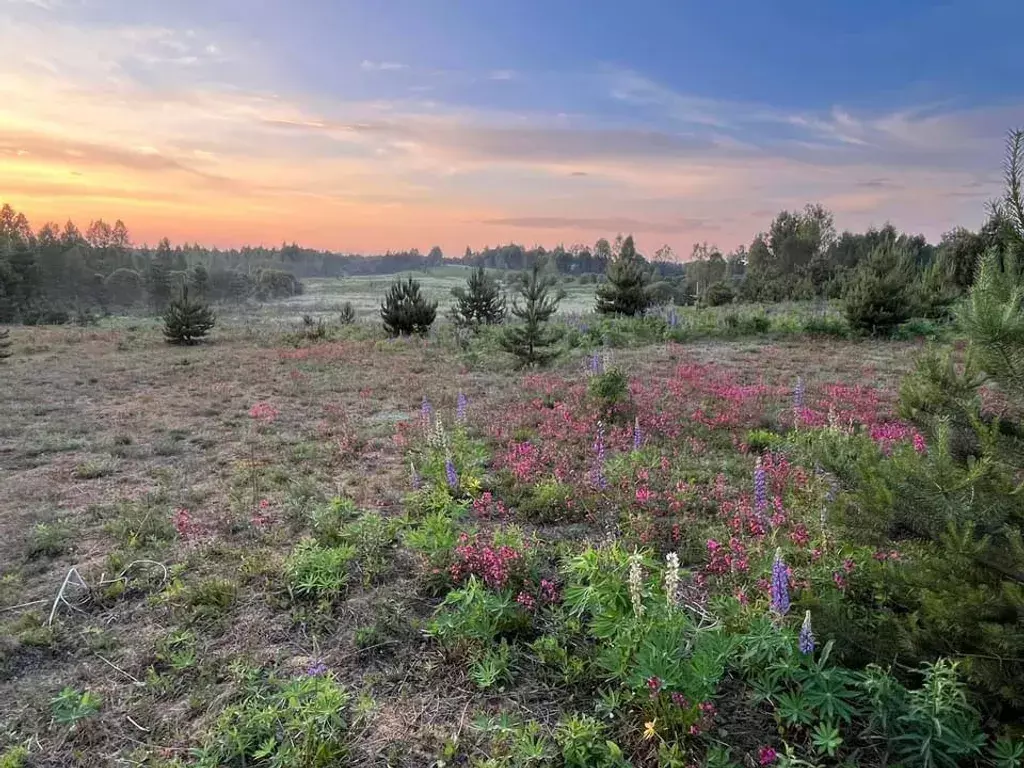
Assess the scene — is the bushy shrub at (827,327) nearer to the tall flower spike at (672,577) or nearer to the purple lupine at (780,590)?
the purple lupine at (780,590)

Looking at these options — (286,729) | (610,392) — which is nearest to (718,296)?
(610,392)

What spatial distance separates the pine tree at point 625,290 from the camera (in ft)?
78.9

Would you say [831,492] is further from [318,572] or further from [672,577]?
[318,572]

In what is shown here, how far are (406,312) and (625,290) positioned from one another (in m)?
9.00

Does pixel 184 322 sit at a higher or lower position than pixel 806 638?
higher

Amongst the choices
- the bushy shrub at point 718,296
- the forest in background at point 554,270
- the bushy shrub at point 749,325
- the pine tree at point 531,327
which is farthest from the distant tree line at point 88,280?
the bushy shrub at point 718,296

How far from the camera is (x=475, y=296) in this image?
75.0 feet

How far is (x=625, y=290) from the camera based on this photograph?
2416 centimetres

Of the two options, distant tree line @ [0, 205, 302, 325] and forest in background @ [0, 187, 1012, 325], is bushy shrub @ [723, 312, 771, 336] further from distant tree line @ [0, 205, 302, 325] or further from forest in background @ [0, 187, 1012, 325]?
distant tree line @ [0, 205, 302, 325]

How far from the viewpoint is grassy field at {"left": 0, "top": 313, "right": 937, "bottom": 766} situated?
318 centimetres

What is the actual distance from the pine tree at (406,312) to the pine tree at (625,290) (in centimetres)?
750

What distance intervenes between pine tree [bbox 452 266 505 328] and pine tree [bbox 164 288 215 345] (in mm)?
9376

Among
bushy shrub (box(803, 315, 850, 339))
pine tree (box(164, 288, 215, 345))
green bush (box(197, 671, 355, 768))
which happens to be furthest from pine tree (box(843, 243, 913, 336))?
pine tree (box(164, 288, 215, 345))

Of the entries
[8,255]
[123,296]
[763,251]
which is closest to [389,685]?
[8,255]
